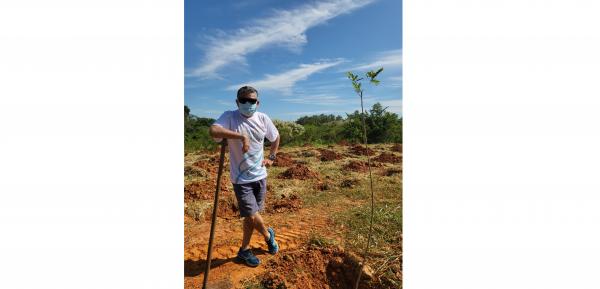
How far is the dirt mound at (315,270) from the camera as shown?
2285mm

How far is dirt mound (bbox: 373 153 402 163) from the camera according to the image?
7.38 m

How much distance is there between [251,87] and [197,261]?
142cm

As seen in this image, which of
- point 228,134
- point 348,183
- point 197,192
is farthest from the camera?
point 348,183

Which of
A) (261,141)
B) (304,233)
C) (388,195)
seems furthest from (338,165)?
(261,141)

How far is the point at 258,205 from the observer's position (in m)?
2.29

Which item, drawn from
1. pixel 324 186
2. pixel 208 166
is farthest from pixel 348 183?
pixel 208 166

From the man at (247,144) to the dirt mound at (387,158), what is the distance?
5484 millimetres

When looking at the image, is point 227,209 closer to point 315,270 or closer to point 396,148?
point 315,270

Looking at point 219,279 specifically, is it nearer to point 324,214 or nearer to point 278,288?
point 278,288

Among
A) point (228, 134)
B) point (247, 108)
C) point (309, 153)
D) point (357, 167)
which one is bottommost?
point (357, 167)

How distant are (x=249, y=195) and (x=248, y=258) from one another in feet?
1.81

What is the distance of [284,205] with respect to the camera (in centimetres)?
406

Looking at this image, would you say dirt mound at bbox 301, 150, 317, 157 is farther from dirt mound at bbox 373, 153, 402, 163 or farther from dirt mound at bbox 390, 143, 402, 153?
dirt mound at bbox 390, 143, 402, 153

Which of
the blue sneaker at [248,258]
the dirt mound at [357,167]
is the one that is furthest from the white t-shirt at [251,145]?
the dirt mound at [357,167]
